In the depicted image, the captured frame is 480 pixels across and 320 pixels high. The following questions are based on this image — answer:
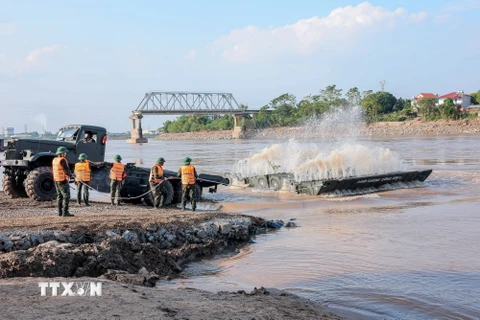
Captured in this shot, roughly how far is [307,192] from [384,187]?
3.43 meters

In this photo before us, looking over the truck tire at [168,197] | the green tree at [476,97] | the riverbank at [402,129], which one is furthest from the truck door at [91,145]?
the green tree at [476,97]

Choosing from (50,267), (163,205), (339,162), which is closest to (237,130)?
(339,162)

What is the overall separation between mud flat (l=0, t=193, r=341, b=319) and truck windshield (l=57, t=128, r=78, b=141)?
2.65 meters

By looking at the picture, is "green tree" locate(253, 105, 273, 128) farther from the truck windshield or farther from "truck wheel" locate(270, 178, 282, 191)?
the truck windshield

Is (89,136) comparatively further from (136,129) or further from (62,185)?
(136,129)

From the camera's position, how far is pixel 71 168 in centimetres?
1538

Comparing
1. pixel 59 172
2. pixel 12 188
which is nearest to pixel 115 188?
pixel 59 172

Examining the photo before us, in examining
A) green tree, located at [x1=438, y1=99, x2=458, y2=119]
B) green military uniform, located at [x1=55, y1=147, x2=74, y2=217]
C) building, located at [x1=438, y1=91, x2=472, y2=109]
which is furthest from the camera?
building, located at [x1=438, y1=91, x2=472, y2=109]

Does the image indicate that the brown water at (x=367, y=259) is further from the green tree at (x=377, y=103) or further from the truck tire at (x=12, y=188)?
the green tree at (x=377, y=103)

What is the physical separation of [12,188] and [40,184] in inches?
75.3

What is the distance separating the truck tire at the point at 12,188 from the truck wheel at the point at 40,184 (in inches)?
61.2

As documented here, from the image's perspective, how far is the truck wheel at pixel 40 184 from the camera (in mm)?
13898

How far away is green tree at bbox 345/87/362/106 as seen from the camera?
106537mm

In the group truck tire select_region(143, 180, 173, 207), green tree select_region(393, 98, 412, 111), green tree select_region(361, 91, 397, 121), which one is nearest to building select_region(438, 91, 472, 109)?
green tree select_region(393, 98, 412, 111)
